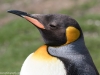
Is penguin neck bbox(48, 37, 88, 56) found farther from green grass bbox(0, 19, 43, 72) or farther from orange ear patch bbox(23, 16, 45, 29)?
green grass bbox(0, 19, 43, 72)

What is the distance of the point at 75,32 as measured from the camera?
133 inches

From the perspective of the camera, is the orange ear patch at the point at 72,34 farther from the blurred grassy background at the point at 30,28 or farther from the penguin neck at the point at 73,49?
the blurred grassy background at the point at 30,28

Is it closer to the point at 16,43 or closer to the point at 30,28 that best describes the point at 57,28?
the point at 16,43

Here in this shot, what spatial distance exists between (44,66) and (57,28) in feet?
1.09

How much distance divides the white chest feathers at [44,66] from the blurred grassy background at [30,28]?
419 cm

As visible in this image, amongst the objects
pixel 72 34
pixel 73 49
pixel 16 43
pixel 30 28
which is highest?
pixel 72 34

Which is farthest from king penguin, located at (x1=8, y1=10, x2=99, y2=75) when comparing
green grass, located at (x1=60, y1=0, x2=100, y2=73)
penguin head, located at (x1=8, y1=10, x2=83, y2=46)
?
green grass, located at (x1=60, y1=0, x2=100, y2=73)

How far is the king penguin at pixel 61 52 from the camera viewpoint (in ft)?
11.1

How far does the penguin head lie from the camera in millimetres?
3395

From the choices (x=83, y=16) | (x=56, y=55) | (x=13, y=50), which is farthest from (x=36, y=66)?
(x=83, y=16)

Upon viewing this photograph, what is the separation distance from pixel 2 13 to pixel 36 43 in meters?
3.69

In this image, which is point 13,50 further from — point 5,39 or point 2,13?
point 2,13

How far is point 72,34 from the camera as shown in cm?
339

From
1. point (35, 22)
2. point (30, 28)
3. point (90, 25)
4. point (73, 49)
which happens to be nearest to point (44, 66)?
point (73, 49)
